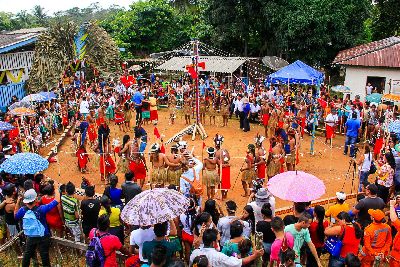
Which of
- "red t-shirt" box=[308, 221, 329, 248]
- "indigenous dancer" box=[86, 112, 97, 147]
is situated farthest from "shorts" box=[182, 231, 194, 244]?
"indigenous dancer" box=[86, 112, 97, 147]

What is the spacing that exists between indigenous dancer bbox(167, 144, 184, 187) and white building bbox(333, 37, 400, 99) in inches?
524

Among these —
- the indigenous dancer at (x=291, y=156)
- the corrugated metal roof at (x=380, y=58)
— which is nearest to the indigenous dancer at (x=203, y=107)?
the indigenous dancer at (x=291, y=156)

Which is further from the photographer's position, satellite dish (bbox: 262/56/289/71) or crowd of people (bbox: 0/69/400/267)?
satellite dish (bbox: 262/56/289/71)

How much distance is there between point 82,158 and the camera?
41.7ft

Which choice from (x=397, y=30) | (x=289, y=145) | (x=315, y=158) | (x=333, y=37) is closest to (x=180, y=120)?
(x=315, y=158)

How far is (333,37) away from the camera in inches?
948

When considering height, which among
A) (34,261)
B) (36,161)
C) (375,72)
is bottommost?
(34,261)

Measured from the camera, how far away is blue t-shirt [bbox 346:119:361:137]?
13.4m

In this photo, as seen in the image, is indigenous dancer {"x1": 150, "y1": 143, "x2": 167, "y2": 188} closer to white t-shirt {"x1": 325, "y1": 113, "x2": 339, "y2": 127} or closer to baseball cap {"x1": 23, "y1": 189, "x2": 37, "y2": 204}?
baseball cap {"x1": 23, "y1": 189, "x2": 37, "y2": 204}

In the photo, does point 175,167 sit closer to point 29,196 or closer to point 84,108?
point 29,196

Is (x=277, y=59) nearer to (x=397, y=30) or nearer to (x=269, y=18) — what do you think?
(x=269, y=18)

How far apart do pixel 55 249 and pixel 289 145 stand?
679 cm

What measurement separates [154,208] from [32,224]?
7.38 ft

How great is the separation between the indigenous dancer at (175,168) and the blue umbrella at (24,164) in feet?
9.10
